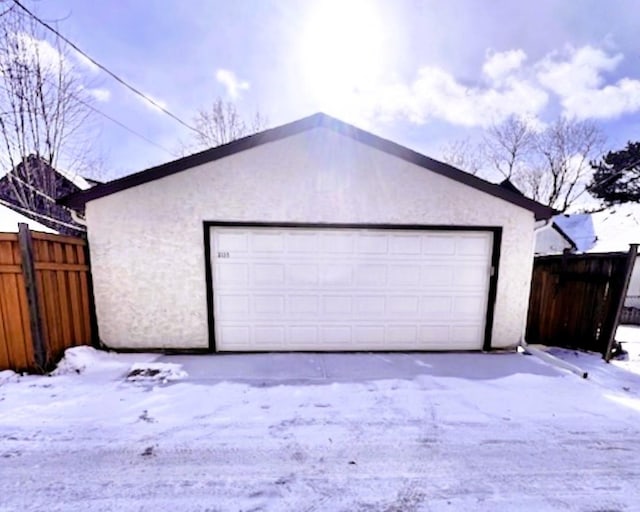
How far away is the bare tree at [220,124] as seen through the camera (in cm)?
1505

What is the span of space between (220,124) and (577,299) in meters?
15.6

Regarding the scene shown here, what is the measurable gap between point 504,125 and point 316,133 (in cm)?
2407

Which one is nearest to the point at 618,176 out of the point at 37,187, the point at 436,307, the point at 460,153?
the point at 460,153

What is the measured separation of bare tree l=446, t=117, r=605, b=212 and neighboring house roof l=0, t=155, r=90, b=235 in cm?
2272

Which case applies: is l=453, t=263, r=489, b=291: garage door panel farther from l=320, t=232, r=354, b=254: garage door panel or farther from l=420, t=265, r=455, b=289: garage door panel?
l=320, t=232, r=354, b=254: garage door panel

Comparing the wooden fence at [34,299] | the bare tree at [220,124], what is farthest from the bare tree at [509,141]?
the wooden fence at [34,299]

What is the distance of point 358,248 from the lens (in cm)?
512

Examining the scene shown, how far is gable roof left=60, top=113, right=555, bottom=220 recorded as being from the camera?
467 cm

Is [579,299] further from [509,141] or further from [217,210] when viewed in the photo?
[509,141]

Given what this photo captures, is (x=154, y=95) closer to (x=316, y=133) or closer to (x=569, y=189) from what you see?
(x=316, y=133)

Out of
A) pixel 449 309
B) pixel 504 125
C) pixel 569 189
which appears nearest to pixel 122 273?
pixel 449 309

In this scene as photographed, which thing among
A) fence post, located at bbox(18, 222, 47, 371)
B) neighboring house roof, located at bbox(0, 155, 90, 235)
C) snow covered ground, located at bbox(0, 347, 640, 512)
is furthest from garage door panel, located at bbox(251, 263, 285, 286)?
neighboring house roof, located at bbox(0, 155, 90, 235)

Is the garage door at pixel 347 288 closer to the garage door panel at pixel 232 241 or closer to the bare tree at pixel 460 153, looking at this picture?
the garage door panel at pixel 232 241

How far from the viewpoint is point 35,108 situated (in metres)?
8.90
